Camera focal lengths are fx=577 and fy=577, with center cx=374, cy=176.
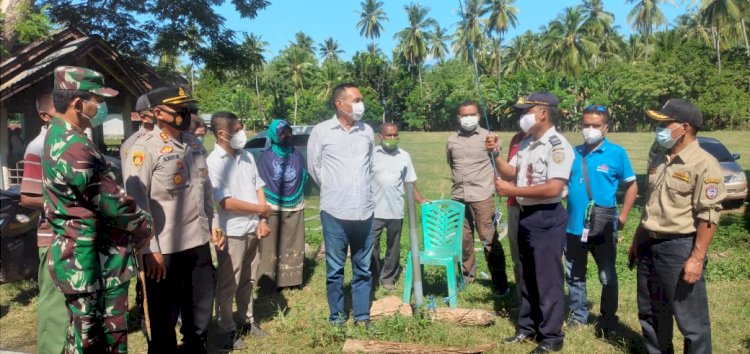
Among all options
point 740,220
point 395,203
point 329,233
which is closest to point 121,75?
→ point 395,203

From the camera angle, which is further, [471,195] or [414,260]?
[471,195]

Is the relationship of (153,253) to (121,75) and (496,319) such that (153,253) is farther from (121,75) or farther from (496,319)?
(121,75)

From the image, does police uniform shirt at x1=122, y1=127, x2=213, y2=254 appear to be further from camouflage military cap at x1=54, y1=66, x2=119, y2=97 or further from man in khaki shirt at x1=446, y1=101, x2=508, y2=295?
man in khaki shirt at x1=446, y1=101, x2=508, y2=295

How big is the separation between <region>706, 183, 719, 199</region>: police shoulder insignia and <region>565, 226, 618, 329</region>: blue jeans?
126 cm

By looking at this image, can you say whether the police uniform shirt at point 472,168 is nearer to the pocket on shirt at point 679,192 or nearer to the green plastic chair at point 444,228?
the green plastic chair at point 444,228

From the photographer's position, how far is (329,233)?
15.4 feet

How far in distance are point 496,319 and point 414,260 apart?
0.91m

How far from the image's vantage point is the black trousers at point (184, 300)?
12.1 feet

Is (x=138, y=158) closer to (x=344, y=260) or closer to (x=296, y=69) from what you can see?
(x=344, y=260)

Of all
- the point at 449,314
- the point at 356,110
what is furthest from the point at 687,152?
the point at 356,110

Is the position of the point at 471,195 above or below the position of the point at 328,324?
above

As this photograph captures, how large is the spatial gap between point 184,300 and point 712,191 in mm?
3384

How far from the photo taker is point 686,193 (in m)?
3.57

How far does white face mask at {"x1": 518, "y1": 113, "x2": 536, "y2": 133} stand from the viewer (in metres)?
4.32
